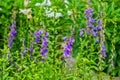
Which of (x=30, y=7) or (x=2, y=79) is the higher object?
(x=30, y=7)

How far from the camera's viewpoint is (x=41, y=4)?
629cm

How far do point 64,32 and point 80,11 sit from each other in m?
0.38

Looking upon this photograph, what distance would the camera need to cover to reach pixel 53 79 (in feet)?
15.5

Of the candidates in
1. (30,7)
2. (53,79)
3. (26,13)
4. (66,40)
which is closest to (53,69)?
(53,79)

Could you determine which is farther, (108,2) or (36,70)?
(108,2)

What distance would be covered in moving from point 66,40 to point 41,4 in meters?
1.86

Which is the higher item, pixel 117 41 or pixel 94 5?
pixel 94 5

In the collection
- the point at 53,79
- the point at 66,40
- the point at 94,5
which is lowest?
the point at 53,79

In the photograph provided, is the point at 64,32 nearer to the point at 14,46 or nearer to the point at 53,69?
the point at 14,46

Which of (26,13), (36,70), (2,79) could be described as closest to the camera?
(2,79)

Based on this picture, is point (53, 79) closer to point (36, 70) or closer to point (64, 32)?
point (36, 70)

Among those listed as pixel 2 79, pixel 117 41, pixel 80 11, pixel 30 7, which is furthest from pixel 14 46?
pixel 2 79

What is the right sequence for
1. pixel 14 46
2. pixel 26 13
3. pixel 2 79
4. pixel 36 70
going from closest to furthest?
pixel 2 79
pixel 36 70
pixel 26 13
pixel 14 46

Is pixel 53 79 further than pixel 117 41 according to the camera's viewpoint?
No
